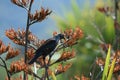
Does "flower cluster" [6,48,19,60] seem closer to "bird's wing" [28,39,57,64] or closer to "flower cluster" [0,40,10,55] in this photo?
"flower cluster" [0,40,10,55]

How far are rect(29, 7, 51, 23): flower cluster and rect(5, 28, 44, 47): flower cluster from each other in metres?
0.09

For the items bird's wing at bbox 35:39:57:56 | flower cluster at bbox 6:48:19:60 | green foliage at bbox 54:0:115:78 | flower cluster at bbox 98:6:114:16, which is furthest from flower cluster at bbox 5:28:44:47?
green foliage at bbox 54:0:115:78

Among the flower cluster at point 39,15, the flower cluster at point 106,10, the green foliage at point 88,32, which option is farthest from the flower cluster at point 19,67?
the green foliage at point 88,32

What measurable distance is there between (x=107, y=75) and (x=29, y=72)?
1.31ft

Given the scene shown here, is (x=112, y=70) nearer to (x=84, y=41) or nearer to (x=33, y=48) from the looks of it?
(x=33, y=48)

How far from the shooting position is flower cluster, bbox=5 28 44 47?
2088mm

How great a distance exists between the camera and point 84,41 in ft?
22.1

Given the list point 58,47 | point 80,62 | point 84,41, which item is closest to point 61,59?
point 58,47

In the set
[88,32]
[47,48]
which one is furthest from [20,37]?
[88,32]

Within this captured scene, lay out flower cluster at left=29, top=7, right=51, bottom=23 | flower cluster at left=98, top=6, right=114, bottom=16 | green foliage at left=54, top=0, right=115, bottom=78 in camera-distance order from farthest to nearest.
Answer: green foliage at left=54, top=0, right=115, bottom=78
flower cluster at left=98, top=6, right=114, bottom=16
flower cluster at left=29, top=7, right=51, bottom=23

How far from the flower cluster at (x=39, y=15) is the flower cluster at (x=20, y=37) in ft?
0.30

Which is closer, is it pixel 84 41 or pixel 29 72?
pixel 29 72

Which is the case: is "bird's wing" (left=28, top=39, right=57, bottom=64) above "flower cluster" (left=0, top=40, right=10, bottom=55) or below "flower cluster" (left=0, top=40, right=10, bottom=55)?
below

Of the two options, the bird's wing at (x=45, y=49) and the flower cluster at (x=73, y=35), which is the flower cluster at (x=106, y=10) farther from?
the bird's wing at (x=45, y=49)
